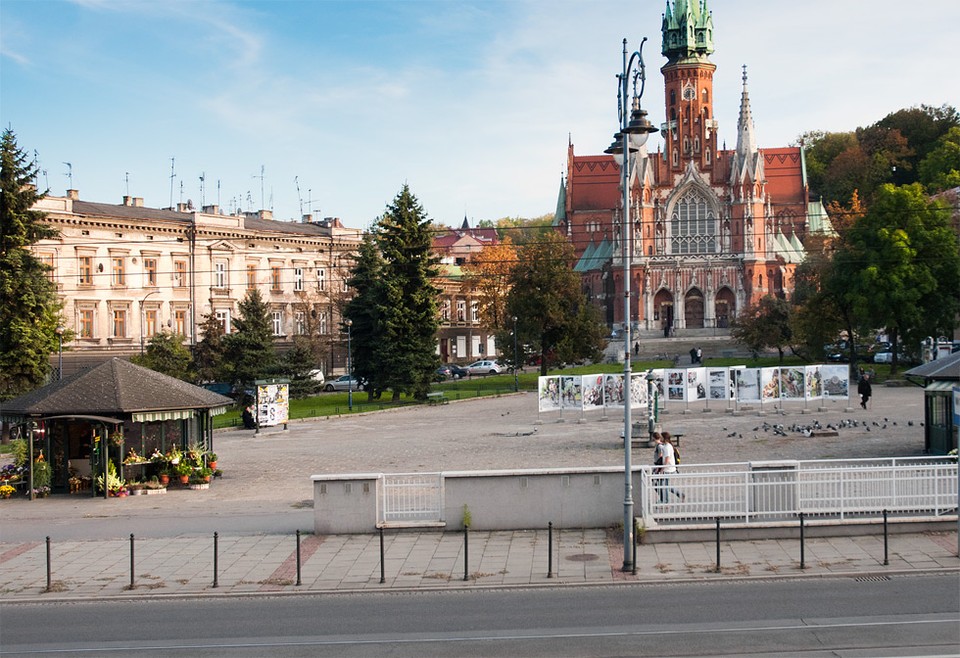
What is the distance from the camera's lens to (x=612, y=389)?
43.7 meters

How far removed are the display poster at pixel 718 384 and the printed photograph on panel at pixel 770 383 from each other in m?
1.82

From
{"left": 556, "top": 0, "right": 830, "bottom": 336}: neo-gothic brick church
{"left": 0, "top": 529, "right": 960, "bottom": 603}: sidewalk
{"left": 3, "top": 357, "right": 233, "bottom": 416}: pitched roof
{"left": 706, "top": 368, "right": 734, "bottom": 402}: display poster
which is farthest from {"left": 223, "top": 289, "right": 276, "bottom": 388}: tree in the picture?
{"left": 556, "top": 0, "right": 830, "bottom": 336}: neo-gothic brick church

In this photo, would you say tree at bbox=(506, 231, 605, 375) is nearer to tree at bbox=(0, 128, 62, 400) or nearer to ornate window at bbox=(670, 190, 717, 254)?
tree at bbox=(0, 128, 62, 400)

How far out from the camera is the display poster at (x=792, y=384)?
43312mm

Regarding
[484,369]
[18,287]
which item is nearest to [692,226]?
[484,369]

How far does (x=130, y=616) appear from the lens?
46.7ft

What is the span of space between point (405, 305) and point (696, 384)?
59.1 feet

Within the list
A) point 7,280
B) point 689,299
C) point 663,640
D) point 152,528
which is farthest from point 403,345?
point 689,299

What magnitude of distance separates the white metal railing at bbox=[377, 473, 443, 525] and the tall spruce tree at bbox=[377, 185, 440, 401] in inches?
1365

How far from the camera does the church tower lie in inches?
4355

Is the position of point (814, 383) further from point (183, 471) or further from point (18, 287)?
point (18, 287)

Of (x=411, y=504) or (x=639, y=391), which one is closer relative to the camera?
(x=411, y=504)

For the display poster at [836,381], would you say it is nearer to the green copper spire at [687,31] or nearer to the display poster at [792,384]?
the display poster at [792,384]

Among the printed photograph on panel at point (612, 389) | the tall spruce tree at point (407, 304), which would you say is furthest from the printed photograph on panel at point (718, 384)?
the tall spruce tree at point (407, 304)
